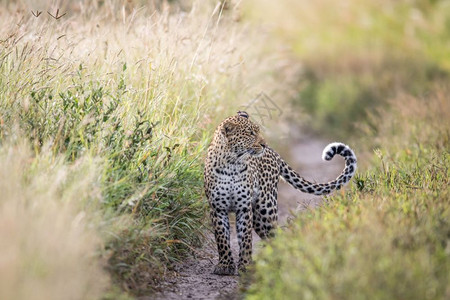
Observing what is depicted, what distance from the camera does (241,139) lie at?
23.3 feet

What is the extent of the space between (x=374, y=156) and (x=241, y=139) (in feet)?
12.5

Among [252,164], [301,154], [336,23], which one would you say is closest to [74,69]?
[252,164]

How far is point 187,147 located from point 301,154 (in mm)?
6674

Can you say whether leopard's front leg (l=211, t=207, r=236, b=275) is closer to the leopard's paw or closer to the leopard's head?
the leopard's paw

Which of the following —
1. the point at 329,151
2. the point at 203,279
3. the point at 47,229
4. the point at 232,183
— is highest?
the point at 329,151

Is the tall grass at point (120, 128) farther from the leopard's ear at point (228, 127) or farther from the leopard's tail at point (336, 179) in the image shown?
the leopard's tail at point (336, 179)

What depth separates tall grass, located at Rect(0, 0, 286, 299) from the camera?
5969 millimetres

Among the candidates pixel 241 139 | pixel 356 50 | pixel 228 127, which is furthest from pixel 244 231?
pixel 356 50

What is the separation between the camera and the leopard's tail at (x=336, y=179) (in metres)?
7.49

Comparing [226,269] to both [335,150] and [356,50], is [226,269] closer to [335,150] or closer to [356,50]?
[335,150]

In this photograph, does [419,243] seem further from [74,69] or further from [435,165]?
[74,69]

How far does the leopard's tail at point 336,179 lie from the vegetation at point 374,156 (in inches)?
4.6

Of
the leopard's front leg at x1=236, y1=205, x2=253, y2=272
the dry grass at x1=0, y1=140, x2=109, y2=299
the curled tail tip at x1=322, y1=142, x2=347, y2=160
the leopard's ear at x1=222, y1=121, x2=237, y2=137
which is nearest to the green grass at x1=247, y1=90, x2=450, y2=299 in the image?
the curled tail tip at x1=322, y1=142, x2=347, y2=160

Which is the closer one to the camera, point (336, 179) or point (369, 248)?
point (369, 248)
